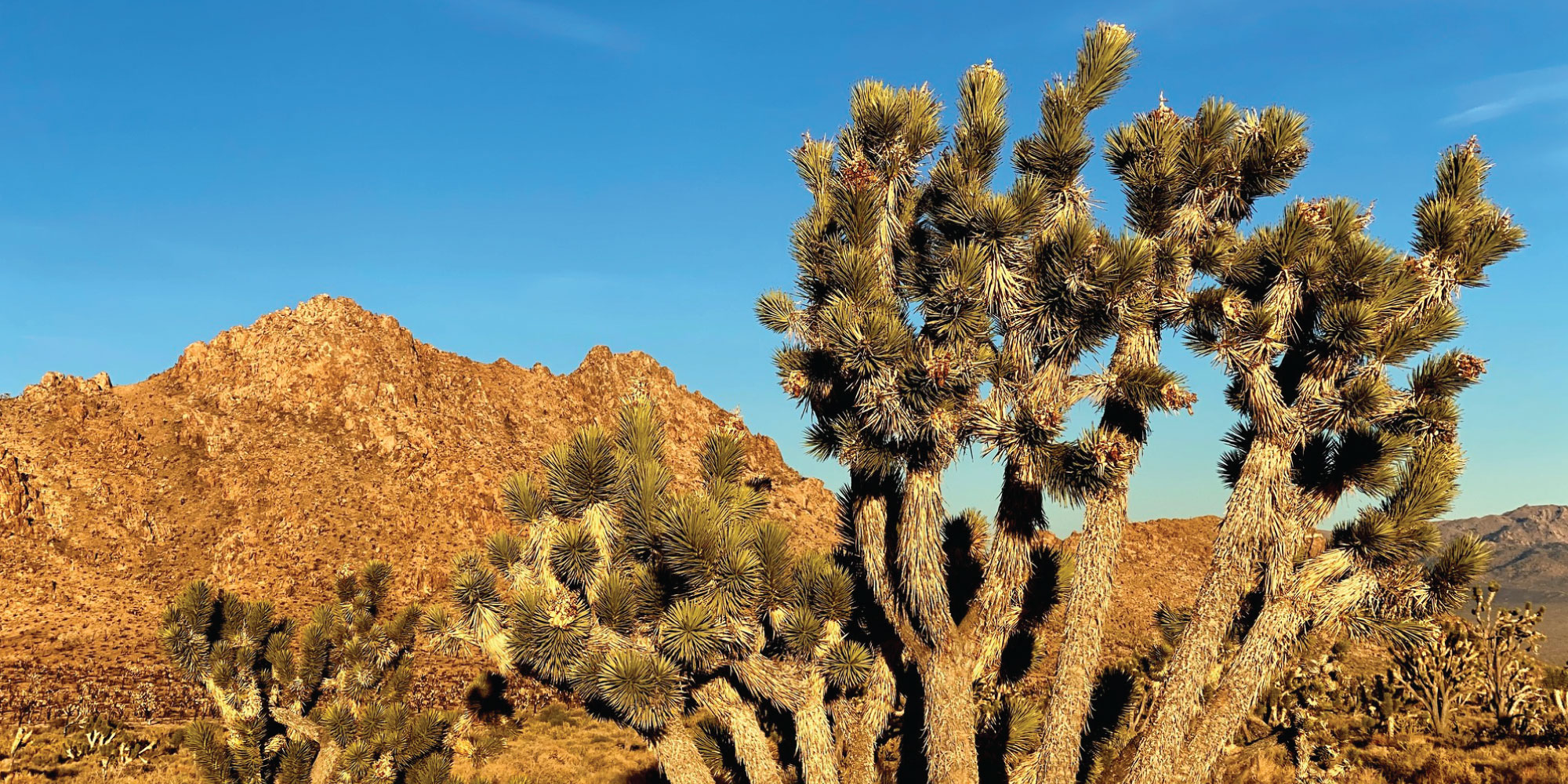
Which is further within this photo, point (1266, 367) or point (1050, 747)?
point (1050, 747)

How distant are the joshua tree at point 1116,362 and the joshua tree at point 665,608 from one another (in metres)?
0.93

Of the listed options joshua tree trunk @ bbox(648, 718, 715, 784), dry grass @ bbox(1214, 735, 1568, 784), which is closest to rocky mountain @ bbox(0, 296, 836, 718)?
dry grass @ bbox(1214, 735, 1568, 784)

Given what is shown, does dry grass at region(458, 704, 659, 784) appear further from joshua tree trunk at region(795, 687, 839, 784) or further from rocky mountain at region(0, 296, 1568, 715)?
joshua tree trunk at region(795, 687, 839, 784)

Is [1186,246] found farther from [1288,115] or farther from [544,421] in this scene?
[544,421]

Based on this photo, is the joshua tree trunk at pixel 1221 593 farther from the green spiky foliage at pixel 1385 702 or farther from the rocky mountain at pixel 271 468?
the rocky mountain at pixel 271 468

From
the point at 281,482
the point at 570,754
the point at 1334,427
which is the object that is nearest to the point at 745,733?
the point at 1334,427

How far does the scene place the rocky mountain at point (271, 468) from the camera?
3691 cm

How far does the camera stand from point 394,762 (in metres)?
10.6

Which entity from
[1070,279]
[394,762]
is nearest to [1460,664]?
[1070,279]

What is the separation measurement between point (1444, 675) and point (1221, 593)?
41.6 ft

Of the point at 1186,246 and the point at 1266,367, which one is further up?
the point at 1186,246

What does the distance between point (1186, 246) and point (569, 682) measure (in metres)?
6.55

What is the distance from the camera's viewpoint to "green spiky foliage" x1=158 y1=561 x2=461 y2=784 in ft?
35.1

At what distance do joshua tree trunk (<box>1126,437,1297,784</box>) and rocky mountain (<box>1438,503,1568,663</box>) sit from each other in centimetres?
5184
